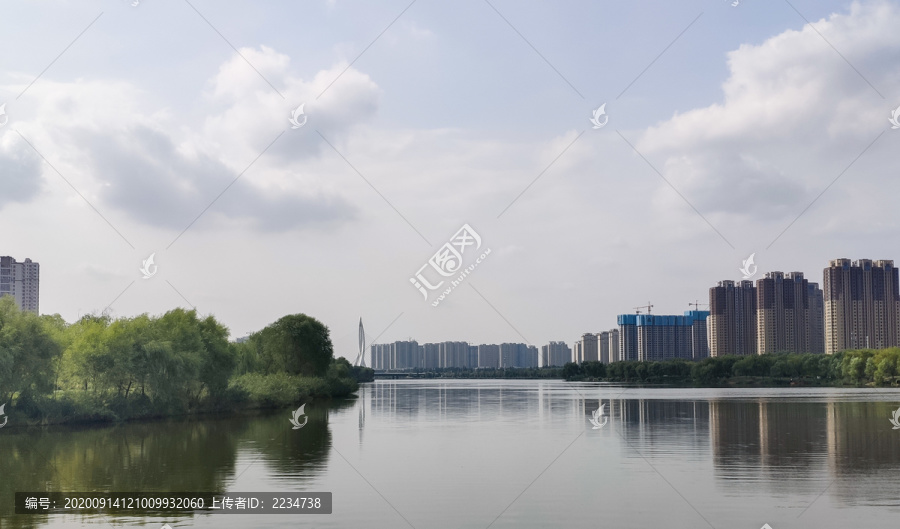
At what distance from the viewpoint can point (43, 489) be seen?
19.0 m

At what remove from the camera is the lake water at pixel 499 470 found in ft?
51.9

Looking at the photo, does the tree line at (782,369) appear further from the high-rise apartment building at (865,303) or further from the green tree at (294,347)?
the green tree at (294,347)

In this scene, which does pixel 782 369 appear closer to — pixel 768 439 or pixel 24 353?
pixel 768 439

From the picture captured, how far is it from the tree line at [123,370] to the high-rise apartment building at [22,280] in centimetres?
7343

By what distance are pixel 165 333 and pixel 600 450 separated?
27968mm

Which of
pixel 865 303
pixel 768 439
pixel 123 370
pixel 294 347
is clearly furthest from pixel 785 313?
pixel 123 370

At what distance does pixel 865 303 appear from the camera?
5369 inches

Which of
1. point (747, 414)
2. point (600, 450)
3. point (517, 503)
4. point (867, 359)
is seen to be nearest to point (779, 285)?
point (867, 359)

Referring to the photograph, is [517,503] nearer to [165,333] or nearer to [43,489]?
[43,489]

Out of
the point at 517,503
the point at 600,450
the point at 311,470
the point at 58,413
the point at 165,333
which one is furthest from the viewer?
the point at 165,333

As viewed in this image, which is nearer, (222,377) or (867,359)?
(222,377)

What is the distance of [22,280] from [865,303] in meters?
129

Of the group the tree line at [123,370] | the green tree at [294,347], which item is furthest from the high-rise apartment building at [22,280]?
the tree line at [123,370]

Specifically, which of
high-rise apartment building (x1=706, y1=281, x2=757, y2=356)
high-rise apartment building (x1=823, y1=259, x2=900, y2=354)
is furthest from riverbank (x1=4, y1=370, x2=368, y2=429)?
high-rise apartment building (x1=706, y1=281, x2=757, y2=356)
